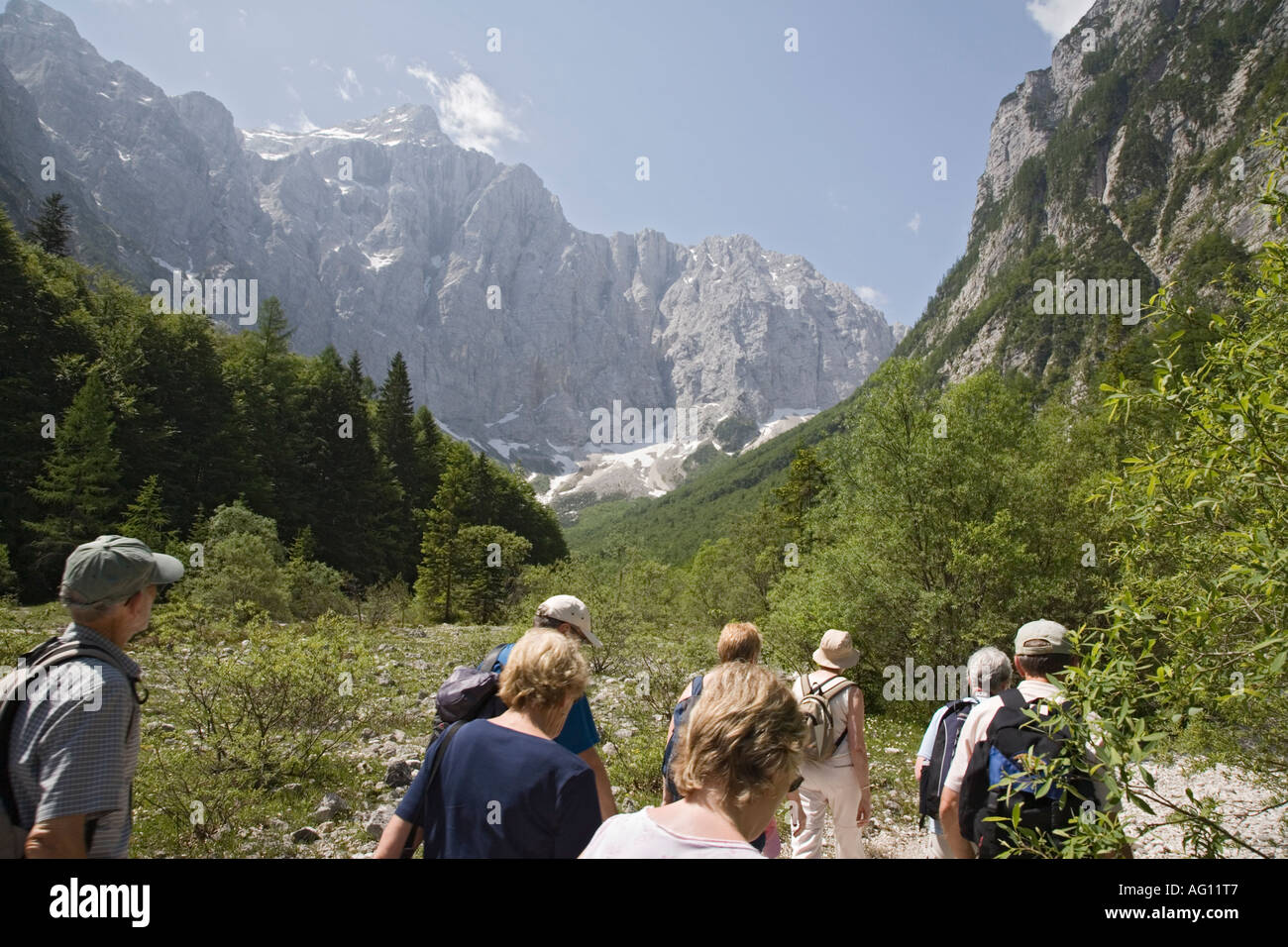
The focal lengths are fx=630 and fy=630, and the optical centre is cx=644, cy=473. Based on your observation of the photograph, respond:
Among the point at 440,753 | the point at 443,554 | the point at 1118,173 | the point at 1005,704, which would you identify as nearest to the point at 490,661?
the point at 440,753

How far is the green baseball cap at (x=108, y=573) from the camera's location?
276cm

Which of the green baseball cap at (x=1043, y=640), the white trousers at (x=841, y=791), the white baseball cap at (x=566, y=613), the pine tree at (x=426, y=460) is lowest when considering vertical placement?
the white trousers at (x=841, y=791)

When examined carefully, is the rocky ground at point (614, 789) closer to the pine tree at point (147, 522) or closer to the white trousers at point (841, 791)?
the white trousers at point (841, 791)

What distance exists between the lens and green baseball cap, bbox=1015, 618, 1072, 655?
3.83 m

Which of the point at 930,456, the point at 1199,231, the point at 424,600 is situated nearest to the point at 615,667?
the point at 930,456

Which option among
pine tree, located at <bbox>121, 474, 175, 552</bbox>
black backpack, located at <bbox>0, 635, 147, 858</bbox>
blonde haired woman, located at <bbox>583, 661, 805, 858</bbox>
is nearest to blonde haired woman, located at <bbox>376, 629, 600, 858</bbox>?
blonde haired woman, located at <bbox>583, 661, 805, 858</bbox>

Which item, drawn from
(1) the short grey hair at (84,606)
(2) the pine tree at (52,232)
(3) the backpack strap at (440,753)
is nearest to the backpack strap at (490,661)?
(3) the backpack strap at (440,753)

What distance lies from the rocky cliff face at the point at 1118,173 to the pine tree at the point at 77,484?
94892 millimetres

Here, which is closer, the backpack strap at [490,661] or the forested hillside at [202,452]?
the backpack strap at [490,661]

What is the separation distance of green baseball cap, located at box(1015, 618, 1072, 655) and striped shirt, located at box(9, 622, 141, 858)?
4.58 meters

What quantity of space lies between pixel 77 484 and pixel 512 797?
4343 centimetres

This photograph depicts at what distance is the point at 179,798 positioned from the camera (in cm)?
744
